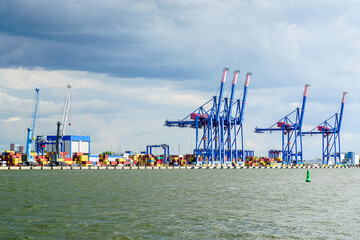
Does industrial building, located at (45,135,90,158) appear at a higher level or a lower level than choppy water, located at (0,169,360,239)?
higher

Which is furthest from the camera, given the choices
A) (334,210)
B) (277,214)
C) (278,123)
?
(278,123)

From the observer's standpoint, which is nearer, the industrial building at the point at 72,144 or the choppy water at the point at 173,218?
the choppy water at the point at 173,218

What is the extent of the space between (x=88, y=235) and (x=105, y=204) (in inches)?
395

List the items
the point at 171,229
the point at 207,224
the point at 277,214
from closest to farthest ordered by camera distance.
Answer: the point at 171,229, the point at 207,224, the point at 277,214

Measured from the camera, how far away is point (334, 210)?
24938 mm

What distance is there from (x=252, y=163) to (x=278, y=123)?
16.5 metres

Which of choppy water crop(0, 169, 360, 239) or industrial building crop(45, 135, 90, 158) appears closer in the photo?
choppy water crop(0, 169, 360, 239)

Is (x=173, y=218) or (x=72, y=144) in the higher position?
(x=72, y=144)

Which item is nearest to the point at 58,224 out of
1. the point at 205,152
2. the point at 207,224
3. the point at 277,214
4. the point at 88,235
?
the point at 88,235

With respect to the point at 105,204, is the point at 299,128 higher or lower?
higher

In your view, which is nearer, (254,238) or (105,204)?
(254,238)

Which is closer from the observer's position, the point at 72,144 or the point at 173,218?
the point at 173,218

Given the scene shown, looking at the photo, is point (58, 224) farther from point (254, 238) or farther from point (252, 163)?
point (252, 163)

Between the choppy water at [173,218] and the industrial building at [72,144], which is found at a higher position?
the industrial building at [72,144]
